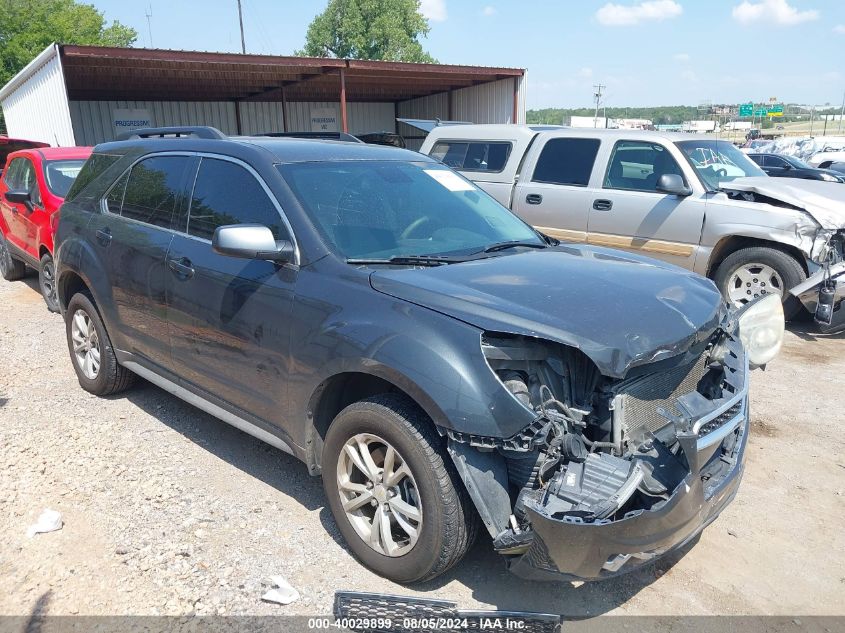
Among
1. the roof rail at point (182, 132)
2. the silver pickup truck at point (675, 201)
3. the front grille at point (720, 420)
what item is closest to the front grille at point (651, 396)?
the front grille at point (720, 420)

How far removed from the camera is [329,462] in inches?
123

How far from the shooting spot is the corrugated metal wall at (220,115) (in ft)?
69.8

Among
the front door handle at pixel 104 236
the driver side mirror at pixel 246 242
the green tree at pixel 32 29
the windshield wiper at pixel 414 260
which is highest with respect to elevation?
the green tree at pixel 32 29

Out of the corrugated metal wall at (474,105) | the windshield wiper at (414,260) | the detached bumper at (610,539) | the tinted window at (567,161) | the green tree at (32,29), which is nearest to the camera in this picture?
the detached bumper at (610,539)

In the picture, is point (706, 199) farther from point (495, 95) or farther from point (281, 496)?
point (495, 95)

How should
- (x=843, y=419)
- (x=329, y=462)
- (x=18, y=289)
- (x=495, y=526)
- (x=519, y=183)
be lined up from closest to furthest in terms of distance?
1. (x=495, y=526)
2. (x=329, y=462)
3. (x=843, y=419)
4. (x=519, y=183)
5. (x=18, y=289)

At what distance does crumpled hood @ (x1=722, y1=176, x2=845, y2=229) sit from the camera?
6500mm

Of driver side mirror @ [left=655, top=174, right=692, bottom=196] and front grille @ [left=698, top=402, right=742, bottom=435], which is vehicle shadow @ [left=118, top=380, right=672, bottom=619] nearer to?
front grille @ [left=698, top=402, right=742, bottom=435]

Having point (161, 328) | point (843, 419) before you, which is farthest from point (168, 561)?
point (843, 419)

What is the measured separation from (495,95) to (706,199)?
14873mm

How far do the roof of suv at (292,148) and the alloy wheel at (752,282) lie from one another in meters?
4.17

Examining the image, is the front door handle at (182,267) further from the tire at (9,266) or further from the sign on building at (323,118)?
the sign on building at (323,118)

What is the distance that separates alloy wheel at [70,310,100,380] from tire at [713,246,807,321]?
5.91 meters

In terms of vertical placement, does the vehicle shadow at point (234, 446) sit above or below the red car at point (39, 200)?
below
